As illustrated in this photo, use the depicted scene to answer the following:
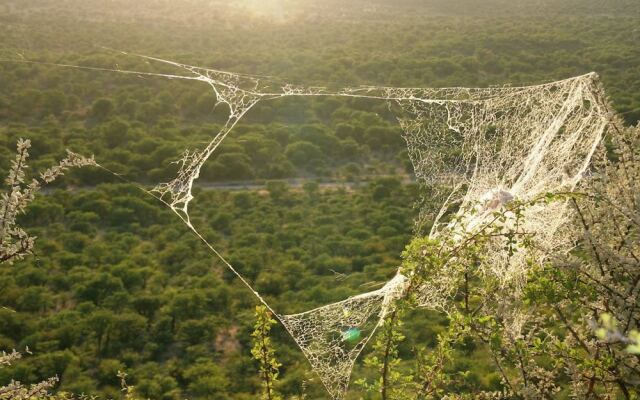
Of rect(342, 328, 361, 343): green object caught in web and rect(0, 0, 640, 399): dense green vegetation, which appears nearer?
rect(342, 328, 361, 343): green object caught in web

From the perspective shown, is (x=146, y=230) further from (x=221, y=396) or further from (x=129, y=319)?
(x=221, y=396)

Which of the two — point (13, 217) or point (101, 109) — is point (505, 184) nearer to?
point (13, 217)

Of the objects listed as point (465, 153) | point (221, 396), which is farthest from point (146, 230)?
point (465, 153)

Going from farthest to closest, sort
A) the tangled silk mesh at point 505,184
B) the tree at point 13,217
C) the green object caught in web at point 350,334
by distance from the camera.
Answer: the green object caught in web at point 350,334 < the tangled silk mesh at point 505,184 < the tree at point 13,217

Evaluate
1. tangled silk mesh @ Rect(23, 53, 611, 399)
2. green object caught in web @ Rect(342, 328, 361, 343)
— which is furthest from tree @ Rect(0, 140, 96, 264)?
green object caught in web @ Rect(342, 328, 361, 343)

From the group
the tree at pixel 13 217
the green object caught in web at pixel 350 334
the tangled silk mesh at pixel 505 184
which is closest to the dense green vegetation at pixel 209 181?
the tree at pixel 13 217

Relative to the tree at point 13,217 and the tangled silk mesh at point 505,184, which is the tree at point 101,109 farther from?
the tree at point 13,217

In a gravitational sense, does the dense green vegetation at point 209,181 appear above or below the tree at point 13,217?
above

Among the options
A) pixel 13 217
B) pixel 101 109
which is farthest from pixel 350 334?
pixel 101 109

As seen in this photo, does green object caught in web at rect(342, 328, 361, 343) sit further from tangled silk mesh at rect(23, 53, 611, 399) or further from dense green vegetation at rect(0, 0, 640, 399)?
dense green vegetation at rect(0, 0, 640, 399)
